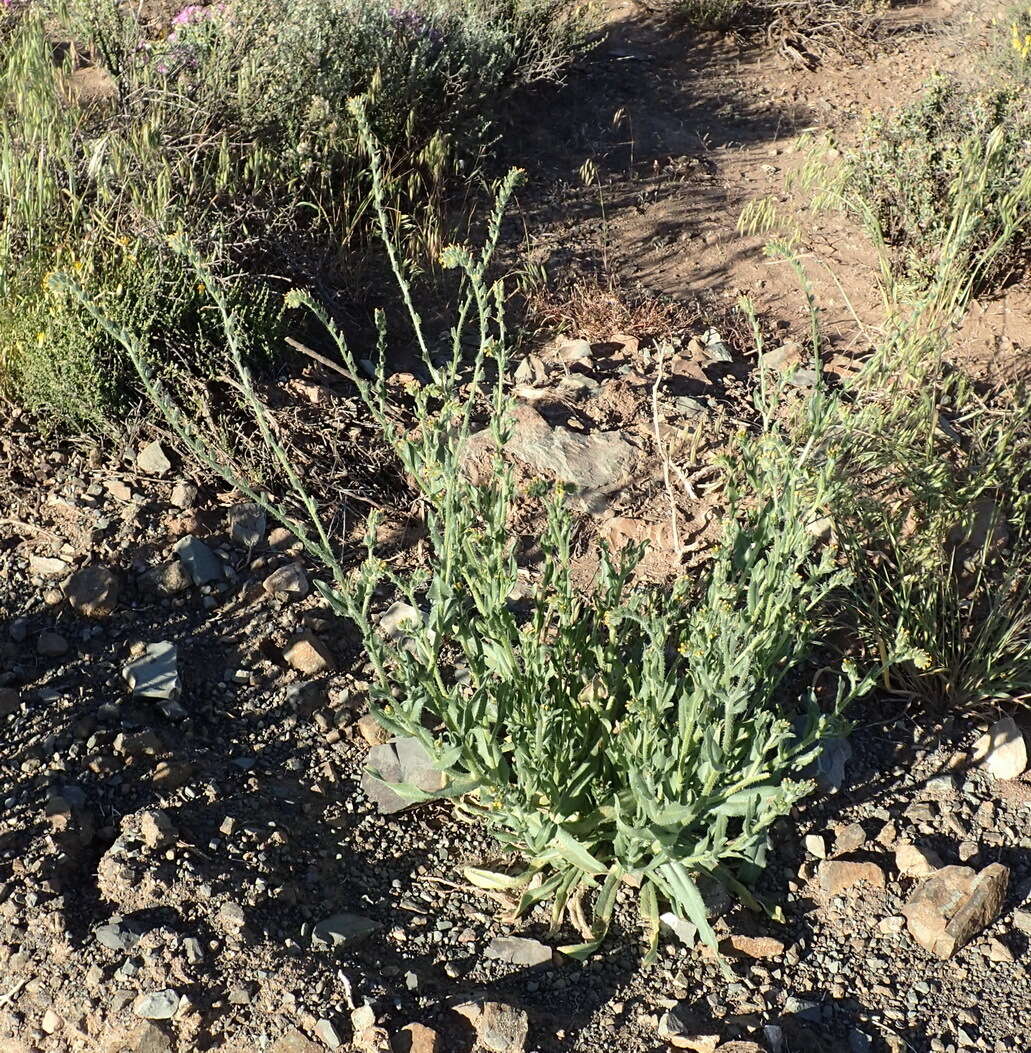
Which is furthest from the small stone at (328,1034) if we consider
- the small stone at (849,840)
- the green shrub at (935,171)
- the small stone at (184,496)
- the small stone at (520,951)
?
the green shrub at (935,171)

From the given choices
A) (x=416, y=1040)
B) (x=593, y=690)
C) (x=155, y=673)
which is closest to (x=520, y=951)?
(x=416, y=1040)

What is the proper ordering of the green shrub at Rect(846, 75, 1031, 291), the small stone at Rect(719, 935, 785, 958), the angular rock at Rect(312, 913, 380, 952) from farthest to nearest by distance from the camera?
the green shrub at Rect(846, 75, 1031, 291)
the small stone at Rect(719, 935, 785, 958)
the angular rock at Rect(312, 913, 380, 952)

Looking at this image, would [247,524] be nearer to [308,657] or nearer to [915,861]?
[308,657]

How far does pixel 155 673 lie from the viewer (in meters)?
3.10

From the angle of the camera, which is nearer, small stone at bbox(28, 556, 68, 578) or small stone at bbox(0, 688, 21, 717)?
small stone at bbox(0, 688, 21, 717)

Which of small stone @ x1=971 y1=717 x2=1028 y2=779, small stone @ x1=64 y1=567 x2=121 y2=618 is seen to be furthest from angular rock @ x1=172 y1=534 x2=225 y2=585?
small stone @ x1=971 y1=717 x2=1028 y2=779

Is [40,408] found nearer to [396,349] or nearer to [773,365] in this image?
[396,349]

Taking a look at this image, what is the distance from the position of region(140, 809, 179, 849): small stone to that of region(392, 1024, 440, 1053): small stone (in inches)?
28.9

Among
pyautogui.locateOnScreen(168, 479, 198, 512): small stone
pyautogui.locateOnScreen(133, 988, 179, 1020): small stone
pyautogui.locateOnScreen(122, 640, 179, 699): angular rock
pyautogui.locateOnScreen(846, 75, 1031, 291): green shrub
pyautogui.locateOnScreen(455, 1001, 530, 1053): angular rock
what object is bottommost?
pyautogui.locateOnScreen(455, 1001, 530, 1053): angular rock

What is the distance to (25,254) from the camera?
3.99 meters

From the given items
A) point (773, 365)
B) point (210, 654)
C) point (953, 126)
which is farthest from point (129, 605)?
point (953, 126)

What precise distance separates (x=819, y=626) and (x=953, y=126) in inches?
117

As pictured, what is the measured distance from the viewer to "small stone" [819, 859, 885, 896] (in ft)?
9.27

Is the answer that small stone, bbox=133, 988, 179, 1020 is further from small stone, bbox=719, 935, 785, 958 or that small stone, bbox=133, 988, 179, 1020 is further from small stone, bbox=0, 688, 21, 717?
small stone, bbox=719, 935, 785, 958
